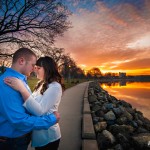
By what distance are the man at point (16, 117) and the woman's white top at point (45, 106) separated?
10 centimetres

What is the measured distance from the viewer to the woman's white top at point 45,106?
70.9 inches

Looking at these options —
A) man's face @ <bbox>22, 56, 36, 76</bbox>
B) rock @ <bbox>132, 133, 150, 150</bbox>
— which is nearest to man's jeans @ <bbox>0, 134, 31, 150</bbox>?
man's face @ <bbox>22, 56, 36, 76</bbox>

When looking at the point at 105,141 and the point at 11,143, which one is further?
the point at 105,141

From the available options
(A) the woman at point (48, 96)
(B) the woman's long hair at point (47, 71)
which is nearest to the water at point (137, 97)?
(A) the woman at point (48, 96)

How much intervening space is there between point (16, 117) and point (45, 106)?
47 centimetres

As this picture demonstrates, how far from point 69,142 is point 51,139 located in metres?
2.26

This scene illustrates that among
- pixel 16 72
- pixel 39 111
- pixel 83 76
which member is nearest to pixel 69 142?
pixel 39 111

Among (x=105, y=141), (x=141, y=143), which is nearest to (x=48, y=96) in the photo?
(x=105, y=141)

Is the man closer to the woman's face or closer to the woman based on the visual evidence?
the woman

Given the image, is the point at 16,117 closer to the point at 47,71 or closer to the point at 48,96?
the point at 48,96

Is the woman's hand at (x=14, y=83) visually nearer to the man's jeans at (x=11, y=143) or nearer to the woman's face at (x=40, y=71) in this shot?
the man's jeans at (x=11, y=143)

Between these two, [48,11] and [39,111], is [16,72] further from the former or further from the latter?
[48,11]

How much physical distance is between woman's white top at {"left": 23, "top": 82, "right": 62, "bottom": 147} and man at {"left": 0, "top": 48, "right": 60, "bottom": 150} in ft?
0.32

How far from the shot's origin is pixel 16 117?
159cm
